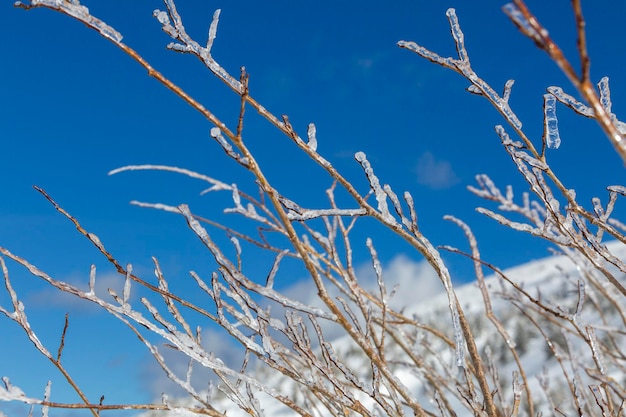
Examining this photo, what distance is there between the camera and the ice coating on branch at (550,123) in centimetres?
122

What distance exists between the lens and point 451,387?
175cm

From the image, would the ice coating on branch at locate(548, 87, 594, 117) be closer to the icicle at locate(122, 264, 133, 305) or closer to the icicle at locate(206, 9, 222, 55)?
the icicle at locate(206, 9, 222, 55)

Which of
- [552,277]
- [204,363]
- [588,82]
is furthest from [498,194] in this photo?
[552,277]

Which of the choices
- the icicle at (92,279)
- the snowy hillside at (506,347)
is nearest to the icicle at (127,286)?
→ the icicle at (92,279)

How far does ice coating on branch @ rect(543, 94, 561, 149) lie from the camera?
1223 mm

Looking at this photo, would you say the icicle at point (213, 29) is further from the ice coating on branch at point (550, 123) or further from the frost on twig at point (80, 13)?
the ice coating on branch at point (550, 123)

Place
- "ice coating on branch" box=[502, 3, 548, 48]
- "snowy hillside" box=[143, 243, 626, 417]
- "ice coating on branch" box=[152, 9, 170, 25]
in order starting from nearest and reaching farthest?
1. "ice coating on branch" box=[502, 3, 548, 48]
2. "ice coating on branch" box=[152, 9, 170, 25]
3. "snowy hillside" box=[143, 243, 626, 417]

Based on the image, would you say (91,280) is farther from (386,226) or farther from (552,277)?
(552,277)

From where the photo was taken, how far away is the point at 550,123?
1.24 meters

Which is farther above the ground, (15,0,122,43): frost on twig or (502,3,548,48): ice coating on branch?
(15,0,122,43): frost on twig

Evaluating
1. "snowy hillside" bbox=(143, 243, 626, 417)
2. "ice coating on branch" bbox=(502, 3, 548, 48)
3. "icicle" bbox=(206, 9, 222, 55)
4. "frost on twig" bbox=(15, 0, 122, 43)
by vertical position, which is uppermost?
"snowy hillside" bbox=(143, 243, 626, 417)

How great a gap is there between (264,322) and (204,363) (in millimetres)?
187

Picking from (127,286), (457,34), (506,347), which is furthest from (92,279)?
(506,347)

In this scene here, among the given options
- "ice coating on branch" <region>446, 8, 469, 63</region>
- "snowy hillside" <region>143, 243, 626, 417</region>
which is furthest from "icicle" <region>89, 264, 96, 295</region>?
"snowy hillside" <region>143, 243, 626, 417</region>
